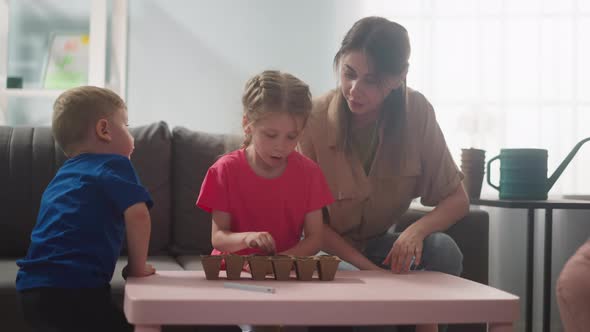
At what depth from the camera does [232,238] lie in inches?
54.2

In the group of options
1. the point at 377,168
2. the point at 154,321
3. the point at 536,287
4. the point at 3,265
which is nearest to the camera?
the point at 154,321

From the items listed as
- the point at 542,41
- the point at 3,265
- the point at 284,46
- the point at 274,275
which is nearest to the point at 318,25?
the point at 284,46

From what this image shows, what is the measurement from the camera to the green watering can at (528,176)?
217 centimetres

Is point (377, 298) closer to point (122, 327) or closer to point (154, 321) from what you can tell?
point (154, 321)

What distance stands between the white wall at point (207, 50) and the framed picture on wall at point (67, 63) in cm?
20

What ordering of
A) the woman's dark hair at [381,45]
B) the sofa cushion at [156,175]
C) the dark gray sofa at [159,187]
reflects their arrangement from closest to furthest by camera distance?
the woman's dark hair at [381,45] → the dark gray sofa at [159,187] → the sofa cushion at [156,175]

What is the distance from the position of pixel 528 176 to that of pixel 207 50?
57.9 inches

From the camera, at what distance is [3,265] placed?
1.99 meters

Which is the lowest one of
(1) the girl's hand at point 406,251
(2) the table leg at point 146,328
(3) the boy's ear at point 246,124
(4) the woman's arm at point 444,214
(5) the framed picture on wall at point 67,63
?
(2) the table leg at point 146,328

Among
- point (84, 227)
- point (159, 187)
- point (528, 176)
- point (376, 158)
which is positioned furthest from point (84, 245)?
point (528, 176)

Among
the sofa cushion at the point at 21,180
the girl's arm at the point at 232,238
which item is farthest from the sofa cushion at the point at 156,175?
the girl's arm at the point at 232,238

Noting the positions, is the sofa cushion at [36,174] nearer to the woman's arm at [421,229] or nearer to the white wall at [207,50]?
the white wall at [207,50]

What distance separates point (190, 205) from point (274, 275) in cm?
116

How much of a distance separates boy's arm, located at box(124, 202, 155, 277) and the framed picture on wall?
5.94 feet
